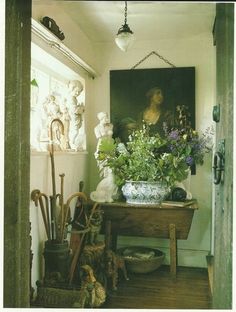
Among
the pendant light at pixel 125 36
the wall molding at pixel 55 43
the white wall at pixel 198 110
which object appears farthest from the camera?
the white wall at pixel 198 110

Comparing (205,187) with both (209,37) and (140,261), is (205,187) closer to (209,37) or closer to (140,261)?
(140,261)

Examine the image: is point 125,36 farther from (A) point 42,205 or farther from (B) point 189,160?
(A) point 42,205

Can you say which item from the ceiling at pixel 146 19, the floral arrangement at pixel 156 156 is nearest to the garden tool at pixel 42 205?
the floral arrangement at pixel 156 156

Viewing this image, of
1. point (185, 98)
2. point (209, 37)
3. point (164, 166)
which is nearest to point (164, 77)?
point (185, 98)

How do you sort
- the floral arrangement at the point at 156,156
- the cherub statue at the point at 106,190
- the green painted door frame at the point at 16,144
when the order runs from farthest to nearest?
the cherub statue at the point at 106,190
the floral arrangement at the point at 156,156
the green painted door frame at the point at 16,144

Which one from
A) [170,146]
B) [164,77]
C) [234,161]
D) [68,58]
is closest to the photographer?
[234,161]

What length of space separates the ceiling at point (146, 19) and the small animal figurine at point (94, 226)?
2.13m

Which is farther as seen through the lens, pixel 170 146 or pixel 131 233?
pixel 170 146

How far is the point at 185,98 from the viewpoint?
4430mm

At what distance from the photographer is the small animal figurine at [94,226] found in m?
3.57

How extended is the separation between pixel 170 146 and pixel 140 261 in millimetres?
1426

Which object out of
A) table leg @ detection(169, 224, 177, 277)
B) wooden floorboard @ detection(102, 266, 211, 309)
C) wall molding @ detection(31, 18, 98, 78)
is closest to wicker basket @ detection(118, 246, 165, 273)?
wooden floorboard @ detection(102, 266, 211, 309)

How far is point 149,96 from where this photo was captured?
4.54m

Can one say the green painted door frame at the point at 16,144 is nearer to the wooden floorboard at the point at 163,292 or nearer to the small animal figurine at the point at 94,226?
the wooden floorboard at the point at 163,292
